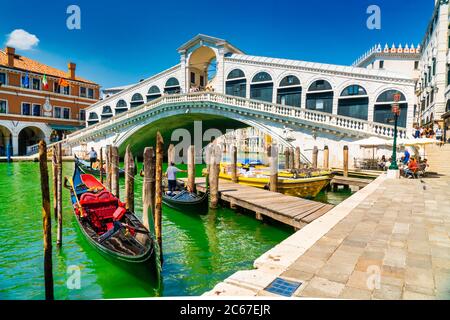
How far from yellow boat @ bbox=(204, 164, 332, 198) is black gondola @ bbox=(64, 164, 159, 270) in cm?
549

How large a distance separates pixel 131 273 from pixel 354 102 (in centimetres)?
1667

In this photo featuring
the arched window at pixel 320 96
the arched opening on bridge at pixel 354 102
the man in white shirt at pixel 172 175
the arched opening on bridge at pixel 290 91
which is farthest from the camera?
the arched opening on bridge at pixel 290 91

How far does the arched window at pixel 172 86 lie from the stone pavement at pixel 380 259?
21606 millimetres

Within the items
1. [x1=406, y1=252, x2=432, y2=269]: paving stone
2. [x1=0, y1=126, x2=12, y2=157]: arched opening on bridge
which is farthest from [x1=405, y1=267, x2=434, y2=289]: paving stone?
[x1=0, y1=126, x2=12, y2=157]: arched opening on bridge

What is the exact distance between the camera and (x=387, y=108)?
1661cm

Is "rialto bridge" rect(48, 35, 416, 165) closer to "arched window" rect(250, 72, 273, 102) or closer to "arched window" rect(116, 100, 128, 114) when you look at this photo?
"arched window" rect(250, 72, 273, 102)

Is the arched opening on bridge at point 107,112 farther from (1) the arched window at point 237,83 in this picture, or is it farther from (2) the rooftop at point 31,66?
(1) the arched window at point 237,83

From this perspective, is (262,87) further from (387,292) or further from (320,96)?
(387,292)

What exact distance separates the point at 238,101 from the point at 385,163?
879cm

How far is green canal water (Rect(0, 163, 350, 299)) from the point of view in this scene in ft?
14.4

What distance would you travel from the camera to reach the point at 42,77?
85.8ft

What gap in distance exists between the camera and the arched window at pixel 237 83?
21.4 m

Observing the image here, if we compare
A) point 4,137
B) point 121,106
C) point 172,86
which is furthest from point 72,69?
point 172,86

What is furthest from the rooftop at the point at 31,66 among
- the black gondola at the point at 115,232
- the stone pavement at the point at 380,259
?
the stone pavement at the point at 380,259
